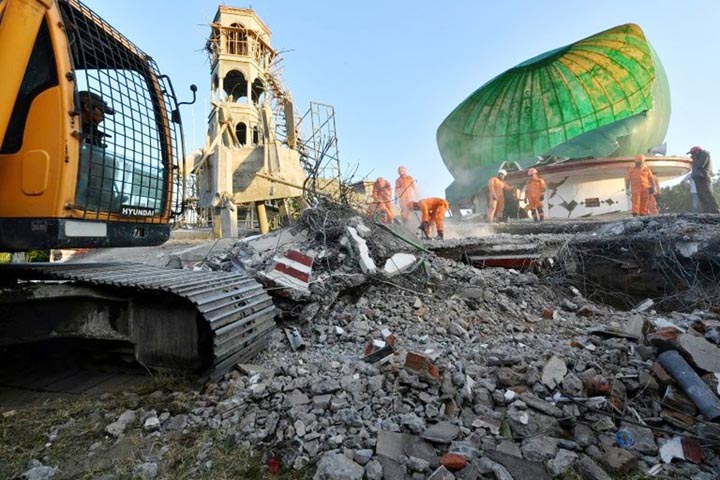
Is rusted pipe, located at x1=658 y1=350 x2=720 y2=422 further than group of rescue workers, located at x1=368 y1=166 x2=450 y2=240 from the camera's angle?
No

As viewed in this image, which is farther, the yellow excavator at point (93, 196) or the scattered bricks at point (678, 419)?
the yellow excavator at point (93, 196)

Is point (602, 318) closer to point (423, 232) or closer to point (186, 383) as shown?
point (186, 383)

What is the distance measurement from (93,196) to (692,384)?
150 inches

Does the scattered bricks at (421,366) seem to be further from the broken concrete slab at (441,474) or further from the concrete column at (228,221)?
the concrete column at (228,221)

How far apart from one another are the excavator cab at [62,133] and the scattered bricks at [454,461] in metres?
2.50

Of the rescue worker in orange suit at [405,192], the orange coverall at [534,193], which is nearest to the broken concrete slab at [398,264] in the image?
the rescue worker in orange suit at [405,192]

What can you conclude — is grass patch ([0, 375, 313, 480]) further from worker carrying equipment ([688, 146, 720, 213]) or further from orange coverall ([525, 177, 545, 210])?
worker carrying equipment ([688, 146, 720, 213])

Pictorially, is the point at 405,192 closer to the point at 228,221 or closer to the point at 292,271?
the point at 228,221

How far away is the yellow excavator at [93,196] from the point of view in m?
2.14

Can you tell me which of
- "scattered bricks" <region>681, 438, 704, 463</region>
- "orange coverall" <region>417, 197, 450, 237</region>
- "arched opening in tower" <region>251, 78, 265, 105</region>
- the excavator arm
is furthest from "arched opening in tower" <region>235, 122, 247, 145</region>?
"scattered bricks" <region>681, 438, 704, 463</region>

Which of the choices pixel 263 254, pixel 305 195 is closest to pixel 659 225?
pixel 305 195

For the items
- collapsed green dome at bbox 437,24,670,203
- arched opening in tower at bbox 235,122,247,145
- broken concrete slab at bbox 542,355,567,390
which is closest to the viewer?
broken concrete slab at bbox 542,355,567,390

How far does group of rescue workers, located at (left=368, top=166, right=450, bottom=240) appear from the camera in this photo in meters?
8.46

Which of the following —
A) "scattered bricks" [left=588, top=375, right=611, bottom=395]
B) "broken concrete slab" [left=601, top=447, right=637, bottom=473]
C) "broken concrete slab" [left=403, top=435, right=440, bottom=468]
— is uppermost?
"scattered bricks" [left=588, top=375, right=611, bottom=395]
